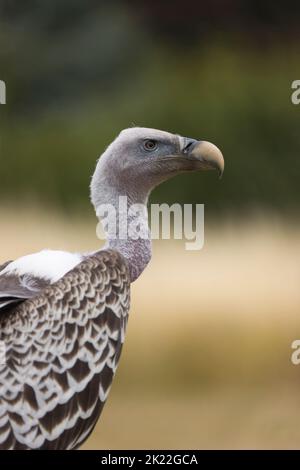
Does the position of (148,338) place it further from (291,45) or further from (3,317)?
(291,45)

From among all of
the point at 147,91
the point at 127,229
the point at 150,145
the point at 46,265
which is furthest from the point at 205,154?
the point at 147,91

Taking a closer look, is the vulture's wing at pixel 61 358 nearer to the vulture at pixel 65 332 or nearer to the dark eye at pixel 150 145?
the vulture at pixel 65 332

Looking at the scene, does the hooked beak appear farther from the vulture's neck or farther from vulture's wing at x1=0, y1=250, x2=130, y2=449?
vulture's wing at x1=0, y1=250, x2=130, y2=449

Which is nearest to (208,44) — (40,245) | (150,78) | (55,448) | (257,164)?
(150,78)

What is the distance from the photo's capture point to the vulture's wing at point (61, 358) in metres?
2.31

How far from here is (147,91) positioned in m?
3.10

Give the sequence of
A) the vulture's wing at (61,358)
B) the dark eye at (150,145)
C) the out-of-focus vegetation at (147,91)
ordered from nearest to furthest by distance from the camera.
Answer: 1. the vulture's wing at (61,358)
2. the dark eye at (150,145)
3. the out-of-focus vegetation at (147,91)

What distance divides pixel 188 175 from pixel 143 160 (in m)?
0.49

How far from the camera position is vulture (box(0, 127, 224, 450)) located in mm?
2320

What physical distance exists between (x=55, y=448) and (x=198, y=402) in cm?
81

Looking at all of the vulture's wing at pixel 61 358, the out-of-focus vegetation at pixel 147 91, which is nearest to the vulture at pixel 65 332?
the vulture's wing at pixel 61 358

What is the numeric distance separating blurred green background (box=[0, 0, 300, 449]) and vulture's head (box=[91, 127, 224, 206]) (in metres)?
0.40

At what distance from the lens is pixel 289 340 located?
309 centimetres

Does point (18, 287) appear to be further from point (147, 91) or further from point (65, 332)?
point (147, 91)
